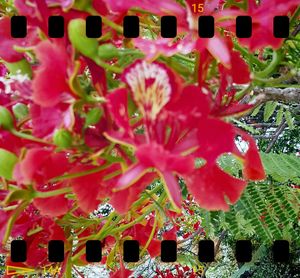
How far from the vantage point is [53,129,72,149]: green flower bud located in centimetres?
56

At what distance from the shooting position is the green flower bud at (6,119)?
0.63 meters

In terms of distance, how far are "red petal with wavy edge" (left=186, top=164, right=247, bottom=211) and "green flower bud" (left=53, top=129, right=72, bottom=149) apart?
111 millimetres

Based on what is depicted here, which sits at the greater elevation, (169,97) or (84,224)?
(169,97)

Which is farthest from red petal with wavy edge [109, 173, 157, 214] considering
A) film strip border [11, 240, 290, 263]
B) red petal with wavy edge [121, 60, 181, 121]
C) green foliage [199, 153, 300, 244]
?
green foliage [199, 153, 300, 244]

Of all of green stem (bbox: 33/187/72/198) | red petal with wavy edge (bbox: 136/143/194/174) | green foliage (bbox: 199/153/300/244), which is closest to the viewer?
red petal with wavy edge (bbox: 136/143/194/174)

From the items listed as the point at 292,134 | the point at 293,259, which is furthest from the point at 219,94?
the point at 293,259

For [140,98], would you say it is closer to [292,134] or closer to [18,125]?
[18,125]

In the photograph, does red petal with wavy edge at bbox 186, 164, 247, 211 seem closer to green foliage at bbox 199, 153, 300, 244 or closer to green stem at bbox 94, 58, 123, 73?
green stem at bbox 94, 58, 123, 73

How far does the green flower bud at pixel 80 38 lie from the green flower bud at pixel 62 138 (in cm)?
7

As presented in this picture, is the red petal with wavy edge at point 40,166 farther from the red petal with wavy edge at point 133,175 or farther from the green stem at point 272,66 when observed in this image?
the green stem at point 272,66

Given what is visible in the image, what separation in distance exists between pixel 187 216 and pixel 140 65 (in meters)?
1.89

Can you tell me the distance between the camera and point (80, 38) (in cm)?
54

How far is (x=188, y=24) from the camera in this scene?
59cm

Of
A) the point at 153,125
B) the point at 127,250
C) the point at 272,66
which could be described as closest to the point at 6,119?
the point at 153,125
